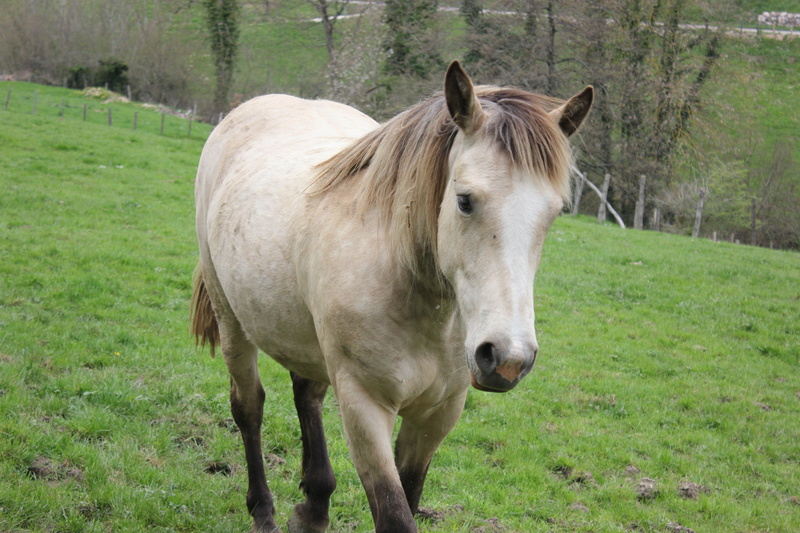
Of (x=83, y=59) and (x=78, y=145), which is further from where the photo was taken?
(x=83, y=59)

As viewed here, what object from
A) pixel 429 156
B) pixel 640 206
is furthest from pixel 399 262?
pixel 640 206

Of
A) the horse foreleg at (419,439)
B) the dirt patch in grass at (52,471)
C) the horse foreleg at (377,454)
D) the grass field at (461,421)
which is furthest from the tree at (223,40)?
the horse foreleg at (377,454)

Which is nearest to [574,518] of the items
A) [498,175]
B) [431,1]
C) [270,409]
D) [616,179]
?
[270,409]

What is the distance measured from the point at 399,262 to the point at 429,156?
419 mm

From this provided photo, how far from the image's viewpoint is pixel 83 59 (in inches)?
1690

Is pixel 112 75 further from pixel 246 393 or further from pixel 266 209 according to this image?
pixel 266 209

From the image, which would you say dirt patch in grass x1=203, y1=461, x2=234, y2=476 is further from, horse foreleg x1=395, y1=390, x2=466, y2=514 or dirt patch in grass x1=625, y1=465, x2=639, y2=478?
dirt patch in grass x1=625, y1=465, x2=639, y2=478

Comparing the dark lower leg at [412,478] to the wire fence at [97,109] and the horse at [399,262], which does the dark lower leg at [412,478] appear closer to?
the horse at [399,262]

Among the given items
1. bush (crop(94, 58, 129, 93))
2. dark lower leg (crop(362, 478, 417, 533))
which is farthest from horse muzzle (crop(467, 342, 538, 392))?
bush (crop(94, 58, 129, 93))

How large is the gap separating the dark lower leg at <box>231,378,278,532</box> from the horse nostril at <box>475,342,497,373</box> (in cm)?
224

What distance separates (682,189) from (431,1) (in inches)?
514

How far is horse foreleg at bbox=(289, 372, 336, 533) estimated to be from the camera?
3.65 metres

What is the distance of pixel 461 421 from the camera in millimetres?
5570

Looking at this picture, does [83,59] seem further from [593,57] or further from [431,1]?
[593,57]
